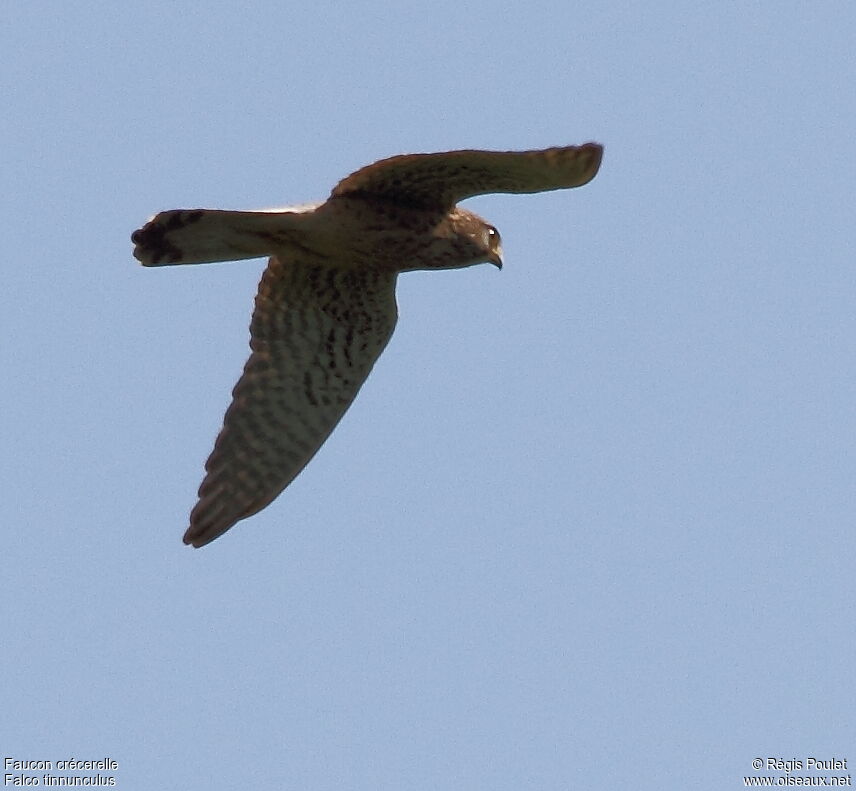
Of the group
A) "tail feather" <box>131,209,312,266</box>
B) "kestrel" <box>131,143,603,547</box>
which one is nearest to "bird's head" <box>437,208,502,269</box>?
"kestrel" <box>131,143,603,547</box>

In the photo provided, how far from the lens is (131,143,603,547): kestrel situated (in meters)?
9.85

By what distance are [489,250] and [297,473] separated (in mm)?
1921

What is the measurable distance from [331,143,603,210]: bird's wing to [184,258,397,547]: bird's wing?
85cm

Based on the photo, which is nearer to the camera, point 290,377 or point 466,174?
point 466,174

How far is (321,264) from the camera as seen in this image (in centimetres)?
1069

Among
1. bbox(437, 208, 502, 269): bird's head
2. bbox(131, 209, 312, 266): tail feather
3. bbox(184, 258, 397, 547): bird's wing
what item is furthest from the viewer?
bbox(184, 258, 397, 547): bird's wing

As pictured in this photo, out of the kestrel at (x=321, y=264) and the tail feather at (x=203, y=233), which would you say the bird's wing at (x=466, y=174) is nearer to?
the kestrel at (x=321, y=264)

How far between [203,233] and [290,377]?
132 cm

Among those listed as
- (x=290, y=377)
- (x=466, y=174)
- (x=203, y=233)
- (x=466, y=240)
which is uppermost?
(x=466, y=174)

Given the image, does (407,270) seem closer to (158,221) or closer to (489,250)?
(489,250)

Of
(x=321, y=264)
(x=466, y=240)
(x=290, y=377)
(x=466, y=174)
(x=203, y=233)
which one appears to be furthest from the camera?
(x=290, y=377)

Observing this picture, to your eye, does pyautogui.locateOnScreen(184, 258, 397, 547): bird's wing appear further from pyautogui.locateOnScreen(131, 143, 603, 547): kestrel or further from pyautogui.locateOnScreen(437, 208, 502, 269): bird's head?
pyautogui.locateOnScreen(437, 208, 502, 269): bird's head

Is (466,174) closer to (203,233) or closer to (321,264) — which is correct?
(321,264)

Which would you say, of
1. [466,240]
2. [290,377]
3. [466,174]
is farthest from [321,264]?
[466,174]
